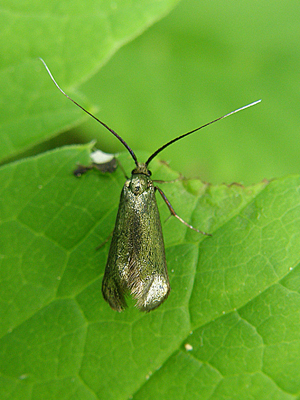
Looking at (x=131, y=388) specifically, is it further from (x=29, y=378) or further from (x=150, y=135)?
(x=150, y=135)

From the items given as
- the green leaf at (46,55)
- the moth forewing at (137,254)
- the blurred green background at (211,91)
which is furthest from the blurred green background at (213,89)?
the moth forewing at (137,254)

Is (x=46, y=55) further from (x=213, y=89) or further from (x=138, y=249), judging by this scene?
(x=213, y=89)

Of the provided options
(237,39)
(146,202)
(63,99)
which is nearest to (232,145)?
(237,39)

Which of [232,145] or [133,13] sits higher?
[133,13]

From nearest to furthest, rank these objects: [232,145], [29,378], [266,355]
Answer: [266,355] < [29,378] < [232,145]

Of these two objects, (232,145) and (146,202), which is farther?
(232,145)

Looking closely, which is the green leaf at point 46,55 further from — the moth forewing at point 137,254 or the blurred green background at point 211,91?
the blurred green background at point 211,91

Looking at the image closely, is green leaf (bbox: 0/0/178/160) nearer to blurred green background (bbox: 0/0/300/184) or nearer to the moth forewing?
the moth forewing
